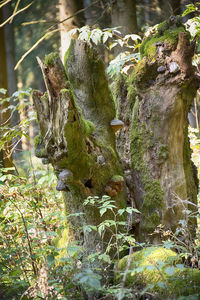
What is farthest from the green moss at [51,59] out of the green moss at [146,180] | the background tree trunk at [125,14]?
the background tree trunk at [125,14]

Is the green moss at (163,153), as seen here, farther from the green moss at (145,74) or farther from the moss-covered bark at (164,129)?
the green moss at (145,74)

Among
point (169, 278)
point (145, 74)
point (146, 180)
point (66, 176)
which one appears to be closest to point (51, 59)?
point (66, 176)

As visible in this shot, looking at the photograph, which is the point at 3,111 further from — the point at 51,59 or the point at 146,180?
the point at 146,180

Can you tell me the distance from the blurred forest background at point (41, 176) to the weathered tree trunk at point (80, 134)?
366 millimetres

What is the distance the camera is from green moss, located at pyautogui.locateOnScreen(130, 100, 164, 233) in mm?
3889

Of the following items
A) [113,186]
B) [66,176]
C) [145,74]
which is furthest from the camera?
[145,74]

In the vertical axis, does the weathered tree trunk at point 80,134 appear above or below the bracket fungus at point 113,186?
above

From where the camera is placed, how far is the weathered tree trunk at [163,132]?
3.85 m

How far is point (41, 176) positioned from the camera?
273 inches

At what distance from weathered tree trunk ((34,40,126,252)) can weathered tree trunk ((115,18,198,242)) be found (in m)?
0.37

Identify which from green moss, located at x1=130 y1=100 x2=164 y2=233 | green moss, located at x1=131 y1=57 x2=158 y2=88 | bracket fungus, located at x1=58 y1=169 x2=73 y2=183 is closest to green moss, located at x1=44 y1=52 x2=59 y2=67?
bracket fungus, located at x1=58 y1=169 x2=73 y2=183

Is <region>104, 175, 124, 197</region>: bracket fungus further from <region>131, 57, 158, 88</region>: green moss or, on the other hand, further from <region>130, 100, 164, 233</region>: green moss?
<region>131, 57, 158, 88</region>: green moss

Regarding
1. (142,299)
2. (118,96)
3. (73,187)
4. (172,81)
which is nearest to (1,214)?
(73,187)

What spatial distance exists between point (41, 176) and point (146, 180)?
3.59 m
